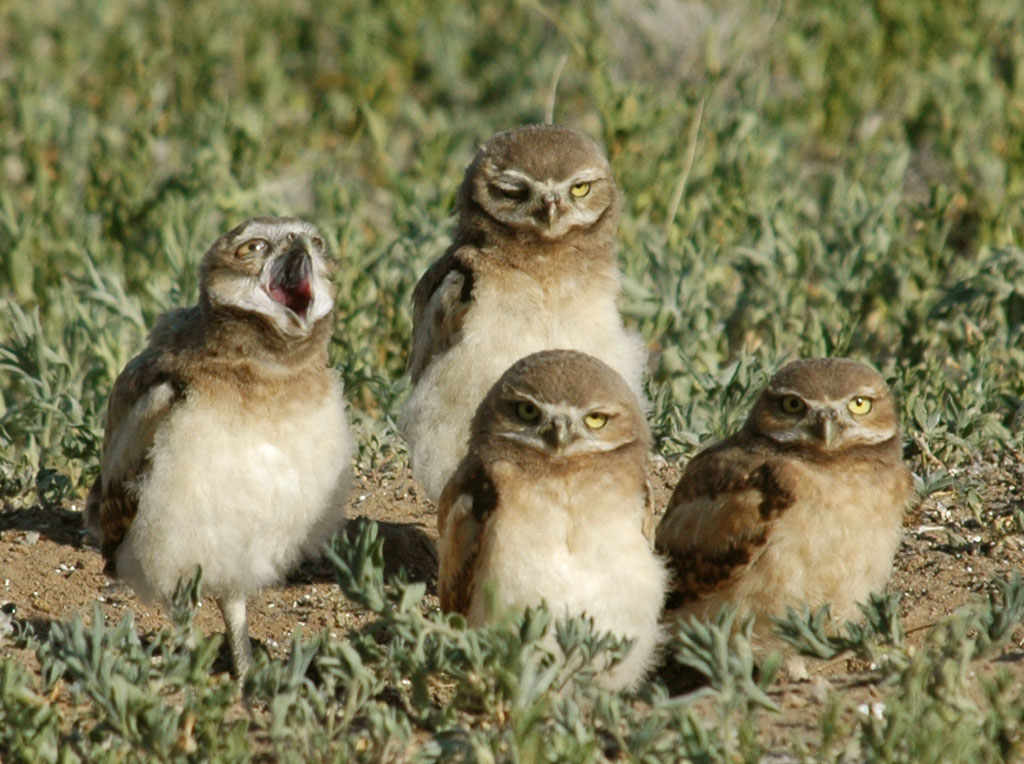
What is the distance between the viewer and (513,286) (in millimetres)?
7133

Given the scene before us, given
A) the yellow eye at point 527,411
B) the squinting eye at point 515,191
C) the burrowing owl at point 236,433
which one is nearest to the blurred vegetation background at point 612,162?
the squinting eye at point 515,191

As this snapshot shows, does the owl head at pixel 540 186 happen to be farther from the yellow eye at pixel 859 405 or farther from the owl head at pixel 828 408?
the yellow eye at pixel 859 405

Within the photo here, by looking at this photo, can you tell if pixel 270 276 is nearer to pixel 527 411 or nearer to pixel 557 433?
pixel 527 411

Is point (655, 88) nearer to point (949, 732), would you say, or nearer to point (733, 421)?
point (733, 421)

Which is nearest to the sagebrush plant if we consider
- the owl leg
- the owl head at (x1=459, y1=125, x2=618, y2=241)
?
the owl leg

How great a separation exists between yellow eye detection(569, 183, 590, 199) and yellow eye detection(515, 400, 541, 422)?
68.1 inches

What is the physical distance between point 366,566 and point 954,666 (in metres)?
1.78

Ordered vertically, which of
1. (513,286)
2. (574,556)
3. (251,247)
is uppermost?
(251,247)

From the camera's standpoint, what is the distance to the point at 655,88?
1277 centimetres

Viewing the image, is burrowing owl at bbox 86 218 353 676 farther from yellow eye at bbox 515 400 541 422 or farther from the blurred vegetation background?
the blurred vegetation background

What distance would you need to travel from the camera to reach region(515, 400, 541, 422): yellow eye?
5855 mm

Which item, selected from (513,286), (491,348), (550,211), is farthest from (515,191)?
(491,348)

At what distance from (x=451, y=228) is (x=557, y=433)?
12.5 ft

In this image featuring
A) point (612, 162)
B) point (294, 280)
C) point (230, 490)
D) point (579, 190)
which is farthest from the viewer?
point (612, 162)
